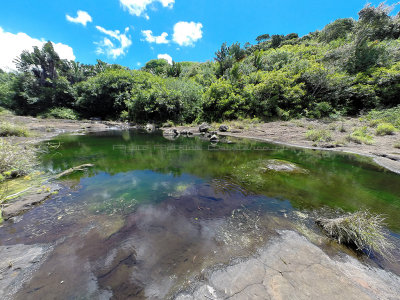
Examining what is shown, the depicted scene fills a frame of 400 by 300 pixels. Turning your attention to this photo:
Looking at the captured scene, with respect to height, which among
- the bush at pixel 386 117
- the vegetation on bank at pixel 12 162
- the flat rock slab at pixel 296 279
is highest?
the bush at pixel 386 117

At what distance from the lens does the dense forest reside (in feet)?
58.7

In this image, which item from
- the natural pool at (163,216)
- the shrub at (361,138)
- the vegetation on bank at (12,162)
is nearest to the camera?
the natural pool at (163,216)

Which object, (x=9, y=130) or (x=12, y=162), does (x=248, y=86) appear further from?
(x=9, y=130)

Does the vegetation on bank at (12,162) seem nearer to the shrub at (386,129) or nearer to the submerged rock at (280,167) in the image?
the submerged rock at (280,167)

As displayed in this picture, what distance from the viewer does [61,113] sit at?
25.1 m

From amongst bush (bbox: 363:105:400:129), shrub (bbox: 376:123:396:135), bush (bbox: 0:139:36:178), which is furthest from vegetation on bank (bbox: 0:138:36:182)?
bush (bbox: 363:105:400:129)

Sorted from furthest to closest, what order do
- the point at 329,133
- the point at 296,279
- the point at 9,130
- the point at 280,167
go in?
the point at 329,133 < the point at 9,130 < the point at 280,167 < the point at 296,279

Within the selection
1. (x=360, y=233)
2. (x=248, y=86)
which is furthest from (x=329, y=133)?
(x=360, y=233)

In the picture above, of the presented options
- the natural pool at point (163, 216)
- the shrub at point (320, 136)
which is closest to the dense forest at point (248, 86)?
the shrub at point (320, 136)

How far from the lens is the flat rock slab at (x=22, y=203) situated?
351 cm

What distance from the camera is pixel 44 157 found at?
25.7 feet

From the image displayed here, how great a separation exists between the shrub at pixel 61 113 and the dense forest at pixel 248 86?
0.43ft

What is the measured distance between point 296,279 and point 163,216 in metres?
2.86

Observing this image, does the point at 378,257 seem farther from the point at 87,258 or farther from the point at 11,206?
the point at 11,206
